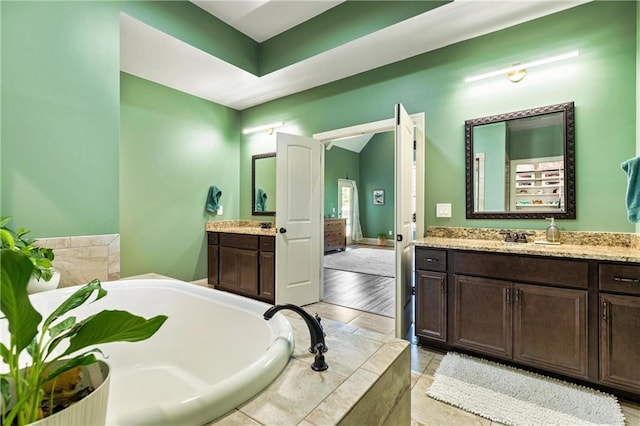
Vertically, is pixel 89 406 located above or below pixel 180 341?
above

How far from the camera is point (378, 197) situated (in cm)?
867

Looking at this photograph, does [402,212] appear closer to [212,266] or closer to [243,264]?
[243,264]

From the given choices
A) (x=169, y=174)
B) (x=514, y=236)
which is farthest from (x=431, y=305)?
(x=169, y=174)

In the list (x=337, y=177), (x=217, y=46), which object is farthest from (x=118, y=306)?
(x=337, y=177)

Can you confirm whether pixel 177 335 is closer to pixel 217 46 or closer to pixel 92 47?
pixel 92 47

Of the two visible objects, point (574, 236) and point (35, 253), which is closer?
point (35, 253)

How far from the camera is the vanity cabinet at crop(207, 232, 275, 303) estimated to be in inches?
130

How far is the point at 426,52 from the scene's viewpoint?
2822 millimetres

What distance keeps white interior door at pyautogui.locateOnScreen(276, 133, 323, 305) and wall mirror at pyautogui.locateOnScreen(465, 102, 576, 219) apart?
170 cm

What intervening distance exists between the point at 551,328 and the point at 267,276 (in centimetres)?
258

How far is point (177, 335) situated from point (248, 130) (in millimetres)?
3241

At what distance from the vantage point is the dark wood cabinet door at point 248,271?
3.42m

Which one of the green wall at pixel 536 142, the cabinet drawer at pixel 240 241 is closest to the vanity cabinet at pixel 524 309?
the green wall at pixel 536 142

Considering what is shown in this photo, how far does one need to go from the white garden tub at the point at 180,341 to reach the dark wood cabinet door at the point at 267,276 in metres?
Answer: 1.34
